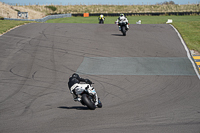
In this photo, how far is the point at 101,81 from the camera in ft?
44.0

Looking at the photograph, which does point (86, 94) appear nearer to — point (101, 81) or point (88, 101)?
point (88, 101)

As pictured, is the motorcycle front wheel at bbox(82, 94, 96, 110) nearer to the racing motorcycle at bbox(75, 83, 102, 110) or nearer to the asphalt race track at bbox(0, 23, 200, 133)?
the racing motorcycle at bbox(75, 83, 102, 110)

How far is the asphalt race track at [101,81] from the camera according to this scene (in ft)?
26.0

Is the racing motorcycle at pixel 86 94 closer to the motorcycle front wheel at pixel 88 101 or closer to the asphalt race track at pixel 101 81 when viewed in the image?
the motorcycle front wheel at pixel 88 101

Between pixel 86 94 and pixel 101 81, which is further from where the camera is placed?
pixel 101 81

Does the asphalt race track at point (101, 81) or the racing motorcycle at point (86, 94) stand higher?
the racing motorcycle at point (86, 94)

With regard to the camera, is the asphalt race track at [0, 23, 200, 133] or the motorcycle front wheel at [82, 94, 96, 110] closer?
the asphalt race track at [0, 23, 200, 133]

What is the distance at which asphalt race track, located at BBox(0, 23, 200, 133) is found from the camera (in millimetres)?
7926

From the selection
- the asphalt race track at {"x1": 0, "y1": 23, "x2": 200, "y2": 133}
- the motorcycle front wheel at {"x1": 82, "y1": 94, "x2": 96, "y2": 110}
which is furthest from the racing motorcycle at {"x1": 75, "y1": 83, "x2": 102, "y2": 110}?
the asphalt race track at {"x1": 0, "y1": 23, "x2": 200, "y2": 133}

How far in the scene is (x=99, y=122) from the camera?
308 inches

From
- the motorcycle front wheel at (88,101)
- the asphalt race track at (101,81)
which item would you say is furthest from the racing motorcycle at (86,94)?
the asphalt race track at (101,81)

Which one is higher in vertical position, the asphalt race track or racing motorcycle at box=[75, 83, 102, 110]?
racing motorcycle at box=[75, 83, 102, 110]

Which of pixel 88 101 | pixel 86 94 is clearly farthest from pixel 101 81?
pixel 88 101

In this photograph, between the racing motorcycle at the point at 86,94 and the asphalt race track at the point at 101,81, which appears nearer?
the asphalt race track at the point at 101,81
